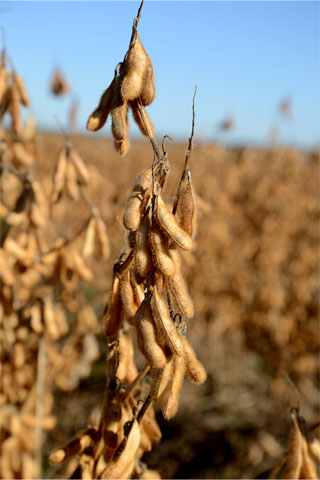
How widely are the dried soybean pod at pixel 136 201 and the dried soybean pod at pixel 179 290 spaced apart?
10 cm

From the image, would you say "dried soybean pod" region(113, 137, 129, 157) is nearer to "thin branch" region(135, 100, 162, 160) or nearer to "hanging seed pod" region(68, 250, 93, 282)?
"thin branch" region(135, 100, 162, 160)

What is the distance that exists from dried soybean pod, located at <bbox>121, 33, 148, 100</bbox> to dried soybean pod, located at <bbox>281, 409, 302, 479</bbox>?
0.94 metres

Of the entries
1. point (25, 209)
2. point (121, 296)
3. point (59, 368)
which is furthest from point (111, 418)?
point (59, 368)

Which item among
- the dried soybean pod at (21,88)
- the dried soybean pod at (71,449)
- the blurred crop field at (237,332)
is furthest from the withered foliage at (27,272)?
the dried soybean pod at (71,449)

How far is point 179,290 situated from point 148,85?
0.47m

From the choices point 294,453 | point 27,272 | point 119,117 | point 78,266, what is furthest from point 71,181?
point 294,453

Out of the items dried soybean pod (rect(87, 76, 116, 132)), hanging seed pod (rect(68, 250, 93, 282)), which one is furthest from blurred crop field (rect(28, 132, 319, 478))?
dried soybean pod (rect(87, 76, 116, 132))

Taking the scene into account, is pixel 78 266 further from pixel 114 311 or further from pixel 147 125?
pixel 147 125

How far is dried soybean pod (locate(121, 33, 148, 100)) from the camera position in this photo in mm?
1045

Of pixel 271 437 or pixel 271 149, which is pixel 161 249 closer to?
pixel 271 437

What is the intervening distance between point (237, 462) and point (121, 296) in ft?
10.8

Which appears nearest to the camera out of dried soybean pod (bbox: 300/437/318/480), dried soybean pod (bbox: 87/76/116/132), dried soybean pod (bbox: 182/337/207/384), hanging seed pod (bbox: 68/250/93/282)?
dried soybean pod (bbox: 182/337/207/384)

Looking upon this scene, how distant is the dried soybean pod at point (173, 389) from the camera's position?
39.7 inches

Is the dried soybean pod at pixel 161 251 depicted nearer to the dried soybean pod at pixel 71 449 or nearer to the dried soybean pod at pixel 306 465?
the dried soybean pod at pixel 71 449
